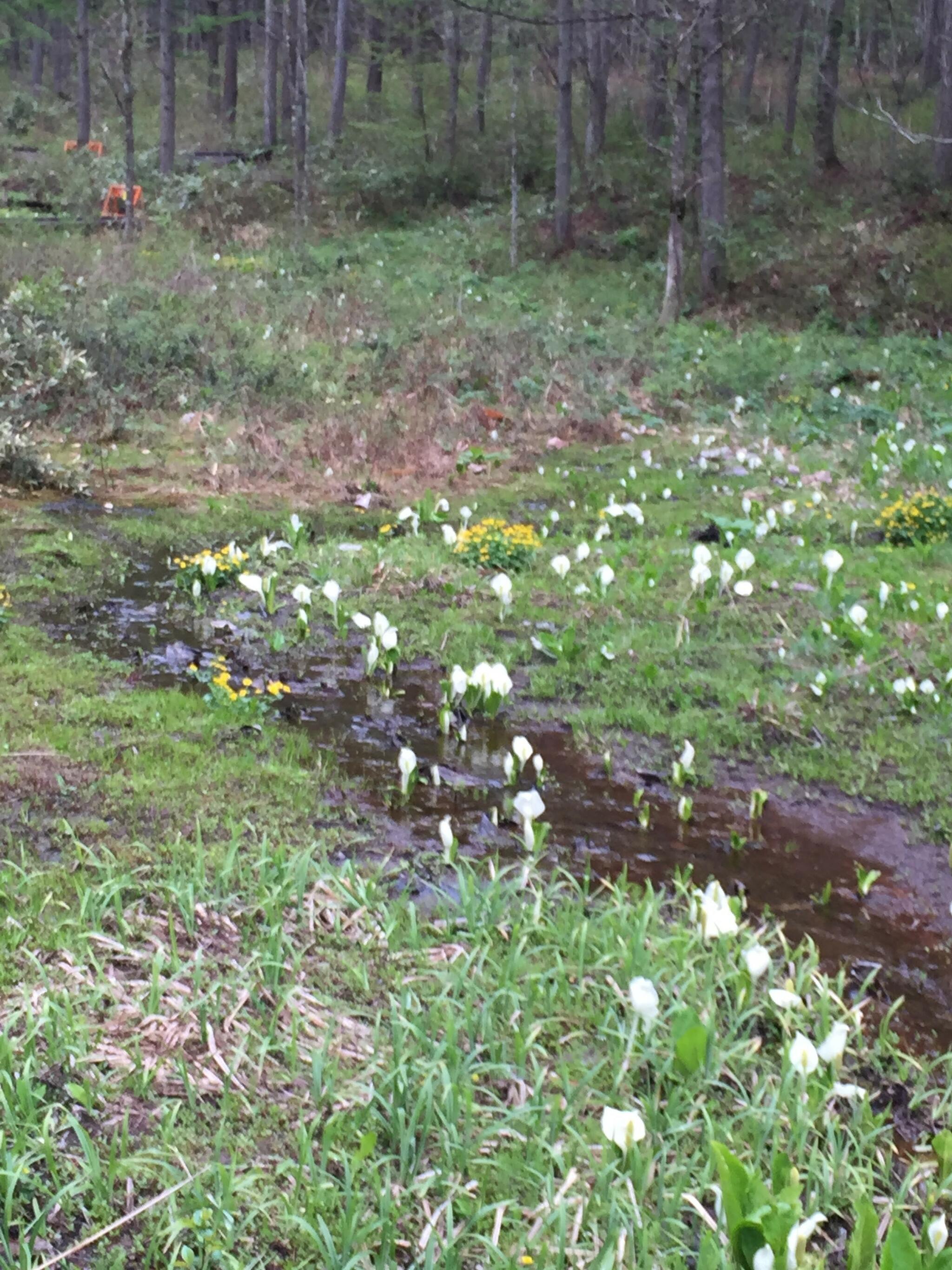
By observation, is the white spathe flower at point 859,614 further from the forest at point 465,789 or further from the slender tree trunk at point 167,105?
the slender tree trunk at point 167,105

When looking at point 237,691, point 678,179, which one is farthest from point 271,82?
point 237,691

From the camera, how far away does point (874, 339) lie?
1758 cm

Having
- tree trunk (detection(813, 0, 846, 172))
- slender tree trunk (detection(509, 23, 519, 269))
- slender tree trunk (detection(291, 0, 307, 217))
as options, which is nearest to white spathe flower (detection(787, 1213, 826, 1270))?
slender tree trunk (detection(509, 23, 519, 269))

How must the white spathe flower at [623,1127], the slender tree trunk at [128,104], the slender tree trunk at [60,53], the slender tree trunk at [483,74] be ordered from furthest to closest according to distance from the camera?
Answer: the slender tree trunk at [60,53]
the slender tree trunk at [483,74]
the slender tree trunk at [128,104]
the white spathe flower at [623,1127]

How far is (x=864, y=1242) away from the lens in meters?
2.14

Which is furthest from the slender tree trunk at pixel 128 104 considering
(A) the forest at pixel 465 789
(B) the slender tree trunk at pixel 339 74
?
(B) the slender tree trunk at pixel 339 74

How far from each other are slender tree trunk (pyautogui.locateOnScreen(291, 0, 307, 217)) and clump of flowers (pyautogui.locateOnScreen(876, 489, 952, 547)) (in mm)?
A: 18346

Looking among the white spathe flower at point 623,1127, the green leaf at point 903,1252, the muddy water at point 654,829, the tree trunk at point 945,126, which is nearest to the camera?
the green leaf at point 903,1252

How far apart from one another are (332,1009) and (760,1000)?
1331mm

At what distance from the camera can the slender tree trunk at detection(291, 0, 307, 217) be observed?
2294cm

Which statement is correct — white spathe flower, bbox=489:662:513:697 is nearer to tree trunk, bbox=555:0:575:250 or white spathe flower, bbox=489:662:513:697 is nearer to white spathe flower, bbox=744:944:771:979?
white spathe flower, bbox=744:944:771:979

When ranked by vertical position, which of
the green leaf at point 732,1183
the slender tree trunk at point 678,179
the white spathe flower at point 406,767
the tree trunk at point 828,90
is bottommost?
the white spathe flower at point 406,767

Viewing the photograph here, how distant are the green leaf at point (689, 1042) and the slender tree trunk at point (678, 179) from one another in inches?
638

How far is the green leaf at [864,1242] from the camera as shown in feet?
6.96
